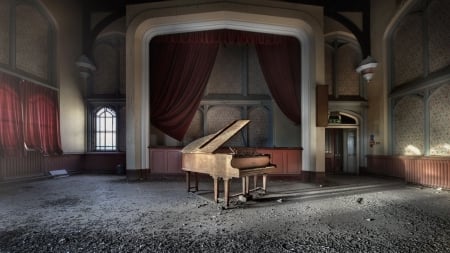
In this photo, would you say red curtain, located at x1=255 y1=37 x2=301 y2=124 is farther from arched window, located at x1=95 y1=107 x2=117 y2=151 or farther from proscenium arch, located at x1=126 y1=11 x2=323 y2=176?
arched window, located at x1=95 y1=107 x2=117 y2=151

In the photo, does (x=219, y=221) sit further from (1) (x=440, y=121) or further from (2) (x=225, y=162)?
(1) (x=440, y=121)

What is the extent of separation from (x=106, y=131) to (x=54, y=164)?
2.09 m

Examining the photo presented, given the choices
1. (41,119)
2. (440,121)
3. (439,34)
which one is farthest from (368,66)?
(41,119)

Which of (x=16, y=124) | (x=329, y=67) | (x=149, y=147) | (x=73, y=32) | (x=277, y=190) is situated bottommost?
(x=277, y=190)

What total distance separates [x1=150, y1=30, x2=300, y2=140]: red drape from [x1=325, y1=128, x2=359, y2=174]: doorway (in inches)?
107

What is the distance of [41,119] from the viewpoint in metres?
7.28

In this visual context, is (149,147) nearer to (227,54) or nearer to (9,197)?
(9,197)

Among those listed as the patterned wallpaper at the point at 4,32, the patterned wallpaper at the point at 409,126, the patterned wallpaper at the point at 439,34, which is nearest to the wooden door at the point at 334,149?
the patterned wallpaper at the point at 409,126

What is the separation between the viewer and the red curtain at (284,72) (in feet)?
25.9

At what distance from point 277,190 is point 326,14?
604 cm

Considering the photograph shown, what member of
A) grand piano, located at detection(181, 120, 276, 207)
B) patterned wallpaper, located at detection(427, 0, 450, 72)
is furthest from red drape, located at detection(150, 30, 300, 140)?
patterned wallpaper, located at detection(427, 0, 450, 72)

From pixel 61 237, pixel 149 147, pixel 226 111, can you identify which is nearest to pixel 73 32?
pixel 149 147

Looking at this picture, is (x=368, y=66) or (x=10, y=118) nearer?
(x=10, y=118)

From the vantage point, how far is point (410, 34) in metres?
7.23
